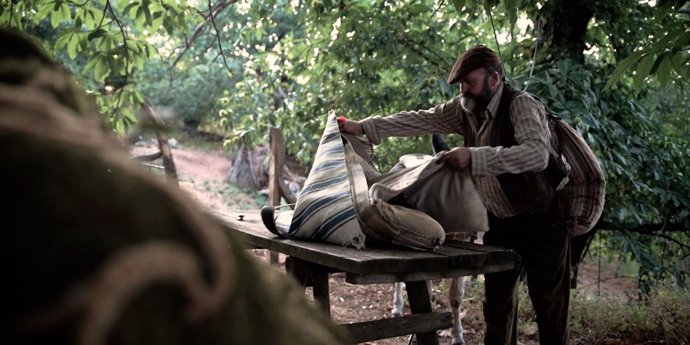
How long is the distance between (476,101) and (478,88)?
4.2 inches

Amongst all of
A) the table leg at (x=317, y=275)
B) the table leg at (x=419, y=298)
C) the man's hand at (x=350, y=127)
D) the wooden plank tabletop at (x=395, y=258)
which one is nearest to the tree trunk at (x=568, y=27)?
the man's hand at (x=350, y=127)

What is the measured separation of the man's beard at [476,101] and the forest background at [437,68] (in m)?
0.48

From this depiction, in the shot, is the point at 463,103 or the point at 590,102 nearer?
the point at 463,103

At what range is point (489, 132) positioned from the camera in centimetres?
324

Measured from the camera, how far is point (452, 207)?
2939 millimetres

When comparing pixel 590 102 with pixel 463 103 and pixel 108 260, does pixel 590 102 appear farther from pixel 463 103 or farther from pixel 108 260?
pixel 108 260

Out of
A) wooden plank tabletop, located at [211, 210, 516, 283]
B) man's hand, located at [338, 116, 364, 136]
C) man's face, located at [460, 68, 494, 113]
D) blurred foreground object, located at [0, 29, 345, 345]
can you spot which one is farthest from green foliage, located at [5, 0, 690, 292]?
blurred foreground object, located at [0, 29, 345, 345]

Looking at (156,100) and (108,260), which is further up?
(156,100)

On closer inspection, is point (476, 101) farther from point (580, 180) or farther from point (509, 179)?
point (580, 180)

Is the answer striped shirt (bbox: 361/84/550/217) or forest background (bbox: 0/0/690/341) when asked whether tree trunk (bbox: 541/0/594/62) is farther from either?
striped shirt (bbox: 361/84/550/217)

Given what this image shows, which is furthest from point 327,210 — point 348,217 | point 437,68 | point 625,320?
point 625,320

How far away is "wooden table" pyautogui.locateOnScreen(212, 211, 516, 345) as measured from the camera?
7.68 feet

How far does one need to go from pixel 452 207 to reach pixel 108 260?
2.62 metres

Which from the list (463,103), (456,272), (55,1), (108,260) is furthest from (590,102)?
(108,260)
